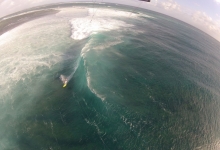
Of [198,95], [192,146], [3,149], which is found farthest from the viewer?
[198,95]

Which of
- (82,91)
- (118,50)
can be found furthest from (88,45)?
(82,91)

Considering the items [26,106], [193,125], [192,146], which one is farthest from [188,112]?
[26,106]

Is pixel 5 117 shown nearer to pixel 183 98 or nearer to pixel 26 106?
pixel 26 106

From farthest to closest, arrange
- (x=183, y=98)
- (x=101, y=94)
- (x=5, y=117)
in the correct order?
(x=183, y=98) < (x=101, y=94) < (x=5, y=117)

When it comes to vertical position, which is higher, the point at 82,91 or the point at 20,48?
the point at 82,91

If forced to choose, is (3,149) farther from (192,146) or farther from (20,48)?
(20,48)

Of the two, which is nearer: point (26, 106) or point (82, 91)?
point (26, 106)
